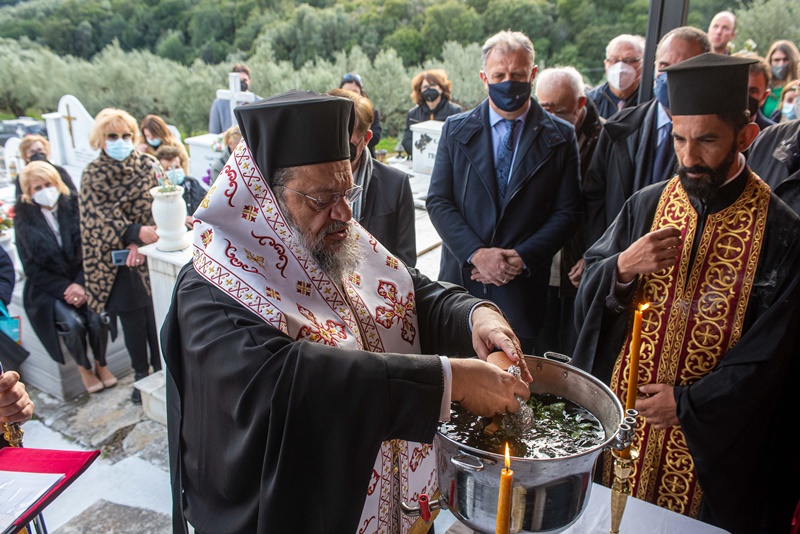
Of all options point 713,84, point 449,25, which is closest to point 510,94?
point 713,84

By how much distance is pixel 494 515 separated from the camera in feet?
Answer: 4.84

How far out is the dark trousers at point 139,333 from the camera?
528 cm

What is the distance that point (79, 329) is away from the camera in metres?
5.26

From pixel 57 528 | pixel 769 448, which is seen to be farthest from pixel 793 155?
pixel 57 528

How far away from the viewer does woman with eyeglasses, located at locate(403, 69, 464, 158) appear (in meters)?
9.16

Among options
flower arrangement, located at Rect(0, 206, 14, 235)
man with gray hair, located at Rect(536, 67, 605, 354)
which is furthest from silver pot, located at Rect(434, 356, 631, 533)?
flower arrangement, located at Rect(0, 206, 14, 235)

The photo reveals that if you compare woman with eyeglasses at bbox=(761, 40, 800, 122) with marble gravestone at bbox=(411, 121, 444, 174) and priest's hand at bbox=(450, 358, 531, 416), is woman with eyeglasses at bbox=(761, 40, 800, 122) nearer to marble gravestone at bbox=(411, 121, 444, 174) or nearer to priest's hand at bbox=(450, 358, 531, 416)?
marble gravestone at bbox=(411, 121, 444, 174)

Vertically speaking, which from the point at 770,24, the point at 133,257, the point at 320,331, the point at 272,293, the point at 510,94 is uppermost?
the point at 770,24

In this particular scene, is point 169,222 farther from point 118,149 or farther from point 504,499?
point 504,499

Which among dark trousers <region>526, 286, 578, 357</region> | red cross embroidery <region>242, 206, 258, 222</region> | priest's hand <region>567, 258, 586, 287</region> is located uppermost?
red cross embroidery <region>242, 206, 258, 222</region>

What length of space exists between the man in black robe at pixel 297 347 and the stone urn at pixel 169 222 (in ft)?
9.46

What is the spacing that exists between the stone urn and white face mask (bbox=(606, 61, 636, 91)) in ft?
11.8

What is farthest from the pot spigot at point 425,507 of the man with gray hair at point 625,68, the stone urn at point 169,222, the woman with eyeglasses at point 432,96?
the woman with eyeglasses at point 432,96

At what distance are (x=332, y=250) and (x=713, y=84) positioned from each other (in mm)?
1552
